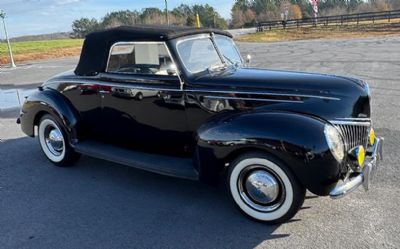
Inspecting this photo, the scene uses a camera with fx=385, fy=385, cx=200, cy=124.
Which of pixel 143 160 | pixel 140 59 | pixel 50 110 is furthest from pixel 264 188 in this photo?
pixel 50 110

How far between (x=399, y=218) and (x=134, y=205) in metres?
2.63

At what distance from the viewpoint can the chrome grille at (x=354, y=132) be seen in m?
3.54

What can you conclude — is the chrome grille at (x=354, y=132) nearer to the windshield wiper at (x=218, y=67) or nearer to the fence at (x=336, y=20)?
the windshield wiper at (x=218, y=67)

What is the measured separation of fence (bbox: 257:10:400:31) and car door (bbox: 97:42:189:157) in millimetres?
37527

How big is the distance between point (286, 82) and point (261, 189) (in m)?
1.11

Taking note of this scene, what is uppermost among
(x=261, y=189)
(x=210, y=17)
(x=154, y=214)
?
(x=210, y=17)

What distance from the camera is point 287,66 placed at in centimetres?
1366

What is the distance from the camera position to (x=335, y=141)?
3.37 metres

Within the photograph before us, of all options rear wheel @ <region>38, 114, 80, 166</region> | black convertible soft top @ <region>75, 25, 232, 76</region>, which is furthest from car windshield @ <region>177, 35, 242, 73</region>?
rear wheel @ <region>38, 114, 80, 166</region>

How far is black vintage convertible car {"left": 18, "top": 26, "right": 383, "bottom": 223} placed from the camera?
11.3 ft

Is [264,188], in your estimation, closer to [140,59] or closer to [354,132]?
[354,132]

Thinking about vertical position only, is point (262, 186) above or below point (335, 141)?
below

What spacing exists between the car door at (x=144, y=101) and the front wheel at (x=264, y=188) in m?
0.91

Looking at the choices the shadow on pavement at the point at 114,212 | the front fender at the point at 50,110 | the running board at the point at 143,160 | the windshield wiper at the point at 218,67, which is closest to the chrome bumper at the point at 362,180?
the shadow on pavement at the point at 114,212
